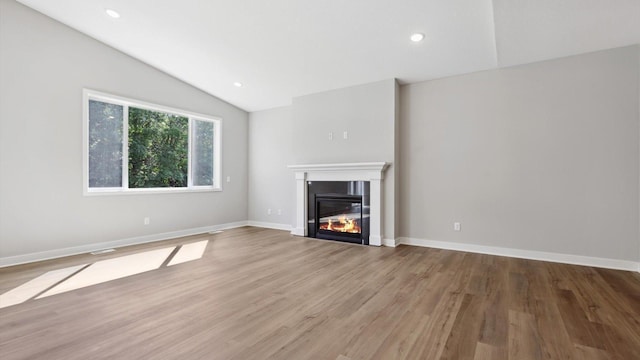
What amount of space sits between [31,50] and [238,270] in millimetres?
3913

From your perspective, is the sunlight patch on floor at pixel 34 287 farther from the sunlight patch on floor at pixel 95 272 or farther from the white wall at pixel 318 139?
the white wall at pixel 318 139

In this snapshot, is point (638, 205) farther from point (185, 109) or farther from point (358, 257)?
point (185, 109)

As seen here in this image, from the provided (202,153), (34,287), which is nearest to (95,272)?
(34,287)

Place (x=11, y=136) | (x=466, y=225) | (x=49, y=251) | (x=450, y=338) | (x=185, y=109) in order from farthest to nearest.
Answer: (x=185, y=109) → (x=466, y=225) → (x=49, y=251) → (x=11, y=136) → (x=450, y=338)

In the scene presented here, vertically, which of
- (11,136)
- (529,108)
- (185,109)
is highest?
(185,109)

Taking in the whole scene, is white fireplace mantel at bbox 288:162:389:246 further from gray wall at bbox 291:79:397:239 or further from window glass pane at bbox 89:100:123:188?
window glass pane at bbox 89:100:123:188

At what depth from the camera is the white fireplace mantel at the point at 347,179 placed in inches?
181

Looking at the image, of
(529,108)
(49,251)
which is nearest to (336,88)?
(529,108)

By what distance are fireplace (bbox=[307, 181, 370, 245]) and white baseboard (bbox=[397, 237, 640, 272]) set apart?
733 mm

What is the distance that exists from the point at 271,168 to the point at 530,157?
15.4 feet

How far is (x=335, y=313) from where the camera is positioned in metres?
2.26

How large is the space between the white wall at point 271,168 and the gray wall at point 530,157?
96.8 inches

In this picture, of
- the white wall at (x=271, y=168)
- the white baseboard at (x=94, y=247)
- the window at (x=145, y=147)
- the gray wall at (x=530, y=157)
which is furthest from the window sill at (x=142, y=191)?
the gray wall at (x=530, y=157)

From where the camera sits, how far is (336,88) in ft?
16.9
